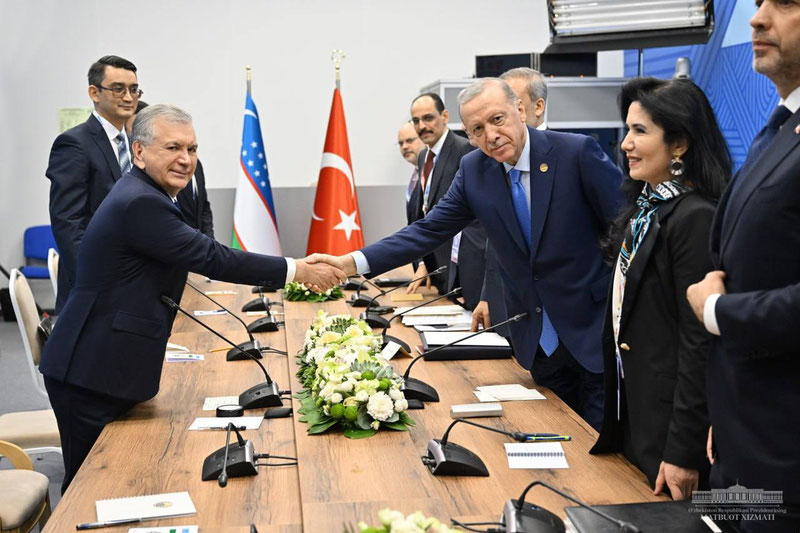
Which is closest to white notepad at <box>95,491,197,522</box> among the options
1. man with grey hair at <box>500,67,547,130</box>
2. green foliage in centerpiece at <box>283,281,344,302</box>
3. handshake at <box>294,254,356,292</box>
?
handshake at <box>294,254,356,292</box>

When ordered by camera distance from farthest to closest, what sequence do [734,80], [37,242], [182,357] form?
[37,242]
[734,80]
[182,357]

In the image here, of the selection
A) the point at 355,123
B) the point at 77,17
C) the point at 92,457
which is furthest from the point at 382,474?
the point at 77,17

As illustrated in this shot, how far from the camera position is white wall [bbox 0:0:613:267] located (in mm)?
7926

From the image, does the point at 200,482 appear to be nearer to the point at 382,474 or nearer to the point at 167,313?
the point at 382,474

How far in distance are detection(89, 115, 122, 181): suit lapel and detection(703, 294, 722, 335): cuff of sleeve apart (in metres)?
3.45

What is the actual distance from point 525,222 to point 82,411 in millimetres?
1605

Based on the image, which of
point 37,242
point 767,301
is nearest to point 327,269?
point 767,301

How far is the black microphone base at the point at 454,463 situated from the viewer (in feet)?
6.64

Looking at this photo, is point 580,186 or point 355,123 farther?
point 355,123

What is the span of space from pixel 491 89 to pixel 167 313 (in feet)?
4.49

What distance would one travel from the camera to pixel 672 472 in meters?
1.88

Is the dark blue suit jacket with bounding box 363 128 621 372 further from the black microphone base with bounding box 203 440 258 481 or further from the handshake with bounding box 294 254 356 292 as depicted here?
the black microphone base with bounding box 203 440 258 481

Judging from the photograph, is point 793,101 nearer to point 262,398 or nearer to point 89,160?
point 262,398

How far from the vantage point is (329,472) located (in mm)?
2076
